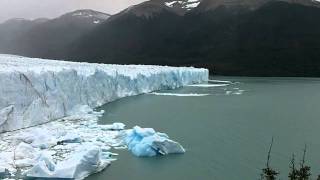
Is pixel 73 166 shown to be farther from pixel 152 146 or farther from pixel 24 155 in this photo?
pixel 152 146

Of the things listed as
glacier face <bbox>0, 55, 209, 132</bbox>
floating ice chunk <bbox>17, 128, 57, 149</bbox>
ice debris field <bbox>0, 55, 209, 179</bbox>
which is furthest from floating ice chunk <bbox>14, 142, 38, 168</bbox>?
glacier face <bbox>0, 55, 209, 132</bbox>

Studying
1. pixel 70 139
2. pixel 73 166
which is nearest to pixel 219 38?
pixel 70 139

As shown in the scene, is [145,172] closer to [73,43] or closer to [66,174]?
[66,174]

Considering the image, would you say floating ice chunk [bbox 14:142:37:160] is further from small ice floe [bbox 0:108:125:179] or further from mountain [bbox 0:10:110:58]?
mountain [bbox 0:10:110:58]

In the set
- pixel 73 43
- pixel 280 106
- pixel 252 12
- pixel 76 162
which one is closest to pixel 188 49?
pixel 252 12

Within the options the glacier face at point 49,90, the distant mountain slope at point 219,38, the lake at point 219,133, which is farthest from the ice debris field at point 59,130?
the distant mountain slope at point 219,38

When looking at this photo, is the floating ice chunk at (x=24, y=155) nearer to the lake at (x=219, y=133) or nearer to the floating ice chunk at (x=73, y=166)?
the floating ice chunk at (x=73, y=166)
